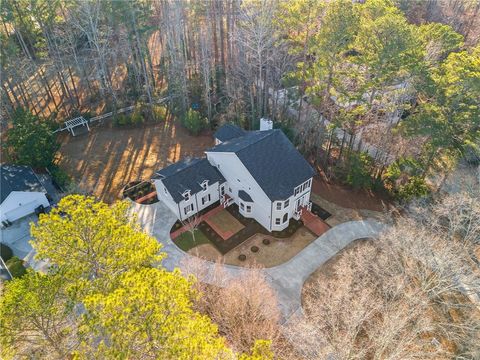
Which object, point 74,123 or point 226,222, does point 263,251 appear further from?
point 74,123

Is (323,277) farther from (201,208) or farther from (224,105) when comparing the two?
(224,105)

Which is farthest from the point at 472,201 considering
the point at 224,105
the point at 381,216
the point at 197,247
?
the point at 224,105

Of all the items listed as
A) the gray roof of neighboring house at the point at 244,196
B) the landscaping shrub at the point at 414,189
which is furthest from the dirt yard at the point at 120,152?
the landscaping shrub at the point at 414,189

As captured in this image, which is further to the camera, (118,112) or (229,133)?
(118,112)

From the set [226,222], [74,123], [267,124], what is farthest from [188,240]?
[74,123]

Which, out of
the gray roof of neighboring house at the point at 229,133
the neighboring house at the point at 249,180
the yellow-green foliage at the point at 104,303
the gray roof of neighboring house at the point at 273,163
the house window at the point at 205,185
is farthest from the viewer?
Result: the gray roof of neighboring house at the point at 229,133

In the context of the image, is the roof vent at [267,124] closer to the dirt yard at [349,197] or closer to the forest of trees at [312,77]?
the forest of trees at [312,77]
